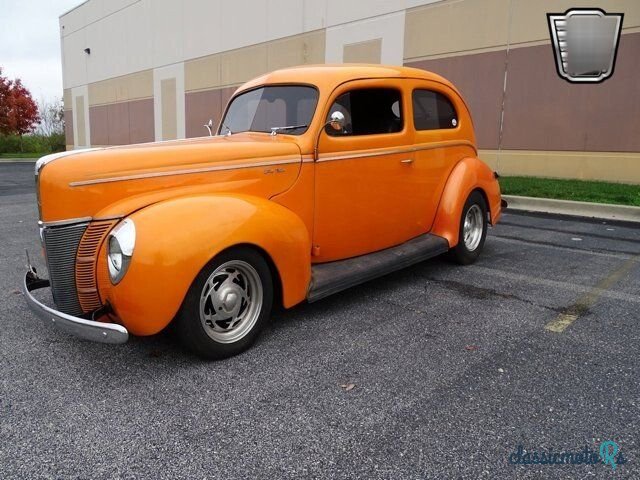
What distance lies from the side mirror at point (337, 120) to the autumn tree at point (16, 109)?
31.8 m

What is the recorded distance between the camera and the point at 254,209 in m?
3.31

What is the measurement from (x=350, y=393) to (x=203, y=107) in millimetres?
19648

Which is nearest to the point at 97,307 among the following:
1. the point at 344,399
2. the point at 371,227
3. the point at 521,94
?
the point at 344,399

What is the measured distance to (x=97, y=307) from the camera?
10.1 ft

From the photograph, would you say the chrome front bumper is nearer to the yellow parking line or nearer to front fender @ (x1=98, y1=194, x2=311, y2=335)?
front fender @ (x1=98, y1=194, x2=311, y2=335)

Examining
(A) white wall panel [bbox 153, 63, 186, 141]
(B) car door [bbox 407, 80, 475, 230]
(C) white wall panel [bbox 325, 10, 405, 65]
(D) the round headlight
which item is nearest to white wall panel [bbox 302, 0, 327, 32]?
(C) white wall panel [bbox 325, 10, 405, 65]

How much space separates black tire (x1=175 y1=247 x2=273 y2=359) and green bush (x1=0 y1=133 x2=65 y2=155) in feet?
111

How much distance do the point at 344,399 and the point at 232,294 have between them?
100cm

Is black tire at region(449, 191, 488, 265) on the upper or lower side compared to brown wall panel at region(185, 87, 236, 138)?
lower

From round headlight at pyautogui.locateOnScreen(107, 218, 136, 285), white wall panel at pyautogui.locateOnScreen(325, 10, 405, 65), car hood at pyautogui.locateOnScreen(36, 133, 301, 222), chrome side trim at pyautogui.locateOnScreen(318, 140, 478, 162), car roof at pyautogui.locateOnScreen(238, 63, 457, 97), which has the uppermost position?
white wall panel at pyautogui.locateOnScreen(325, 10, 405, 65)

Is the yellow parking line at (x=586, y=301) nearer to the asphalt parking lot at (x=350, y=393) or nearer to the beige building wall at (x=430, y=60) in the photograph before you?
the asphalt parking lot at (x=350, y=393)

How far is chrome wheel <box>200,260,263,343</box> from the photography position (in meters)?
3.16

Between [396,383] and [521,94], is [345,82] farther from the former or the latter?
[521,94]

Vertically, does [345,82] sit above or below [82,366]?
above
